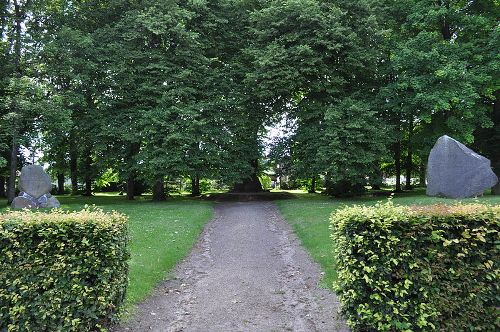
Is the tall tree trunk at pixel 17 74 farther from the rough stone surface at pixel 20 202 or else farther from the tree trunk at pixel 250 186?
the tree trunk at pixel 250 186

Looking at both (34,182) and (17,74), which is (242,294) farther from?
(17,74)

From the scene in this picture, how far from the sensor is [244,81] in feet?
74.5

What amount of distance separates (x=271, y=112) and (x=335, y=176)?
6.56 m

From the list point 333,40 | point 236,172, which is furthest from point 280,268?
point 333,40

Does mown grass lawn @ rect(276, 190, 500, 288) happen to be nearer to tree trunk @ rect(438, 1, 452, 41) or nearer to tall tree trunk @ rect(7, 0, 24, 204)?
tree trunk @ rect(438, 1, 452, 41)

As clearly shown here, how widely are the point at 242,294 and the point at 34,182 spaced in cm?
1549

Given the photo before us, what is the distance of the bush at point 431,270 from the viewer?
15.2 feet

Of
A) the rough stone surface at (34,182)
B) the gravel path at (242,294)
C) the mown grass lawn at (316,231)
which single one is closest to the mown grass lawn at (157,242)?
the gravel path at (242,294)

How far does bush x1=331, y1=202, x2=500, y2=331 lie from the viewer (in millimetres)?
Result: 4621

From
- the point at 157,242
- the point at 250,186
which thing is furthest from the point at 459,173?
the point at 250,186

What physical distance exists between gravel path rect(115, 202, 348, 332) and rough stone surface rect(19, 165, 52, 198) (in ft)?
36.3

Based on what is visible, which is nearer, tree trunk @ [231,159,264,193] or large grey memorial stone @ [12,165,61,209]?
large grey memorial stone @ [12,165,61,209]

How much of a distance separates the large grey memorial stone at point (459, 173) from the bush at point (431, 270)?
42.1 ft

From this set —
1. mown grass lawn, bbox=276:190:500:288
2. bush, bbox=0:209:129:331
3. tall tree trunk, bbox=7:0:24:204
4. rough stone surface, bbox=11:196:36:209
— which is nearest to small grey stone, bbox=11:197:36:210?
rough stone surface, bbox=11:196:36:209
